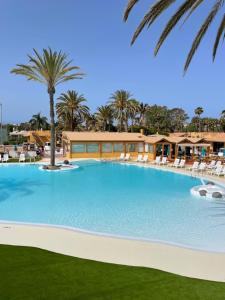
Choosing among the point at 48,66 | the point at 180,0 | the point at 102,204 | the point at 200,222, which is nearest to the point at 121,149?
the point at 48,66

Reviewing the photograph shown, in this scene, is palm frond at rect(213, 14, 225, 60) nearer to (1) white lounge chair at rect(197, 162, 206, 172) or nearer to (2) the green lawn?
(2) the green lawn

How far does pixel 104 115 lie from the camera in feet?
182

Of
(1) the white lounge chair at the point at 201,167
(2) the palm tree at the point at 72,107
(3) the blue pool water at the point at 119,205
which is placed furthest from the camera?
(2) the palm tree at the point at 72,107

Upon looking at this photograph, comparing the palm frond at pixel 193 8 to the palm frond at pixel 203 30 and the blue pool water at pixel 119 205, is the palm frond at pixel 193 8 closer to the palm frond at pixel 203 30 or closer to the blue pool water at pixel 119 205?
the palm frond at pixel 203 30

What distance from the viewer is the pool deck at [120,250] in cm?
668

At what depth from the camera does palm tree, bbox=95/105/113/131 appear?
5506 centimetres

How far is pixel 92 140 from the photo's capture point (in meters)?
32.3

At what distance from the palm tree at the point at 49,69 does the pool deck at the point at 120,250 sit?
16.8 meters

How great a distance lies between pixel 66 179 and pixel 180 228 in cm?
1198

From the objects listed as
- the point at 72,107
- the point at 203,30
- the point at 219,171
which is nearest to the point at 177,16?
the point at 203,30

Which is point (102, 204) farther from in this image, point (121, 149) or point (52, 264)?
point (121, 149)

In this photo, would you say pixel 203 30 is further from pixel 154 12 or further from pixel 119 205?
pixel 119 205

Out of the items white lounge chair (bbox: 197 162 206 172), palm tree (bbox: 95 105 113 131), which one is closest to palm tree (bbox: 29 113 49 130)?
palm tree (bbox: 95 105 113 131)

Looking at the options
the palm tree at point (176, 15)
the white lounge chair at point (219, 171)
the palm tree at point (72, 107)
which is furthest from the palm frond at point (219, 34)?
the palm tree at point (72, 107)
